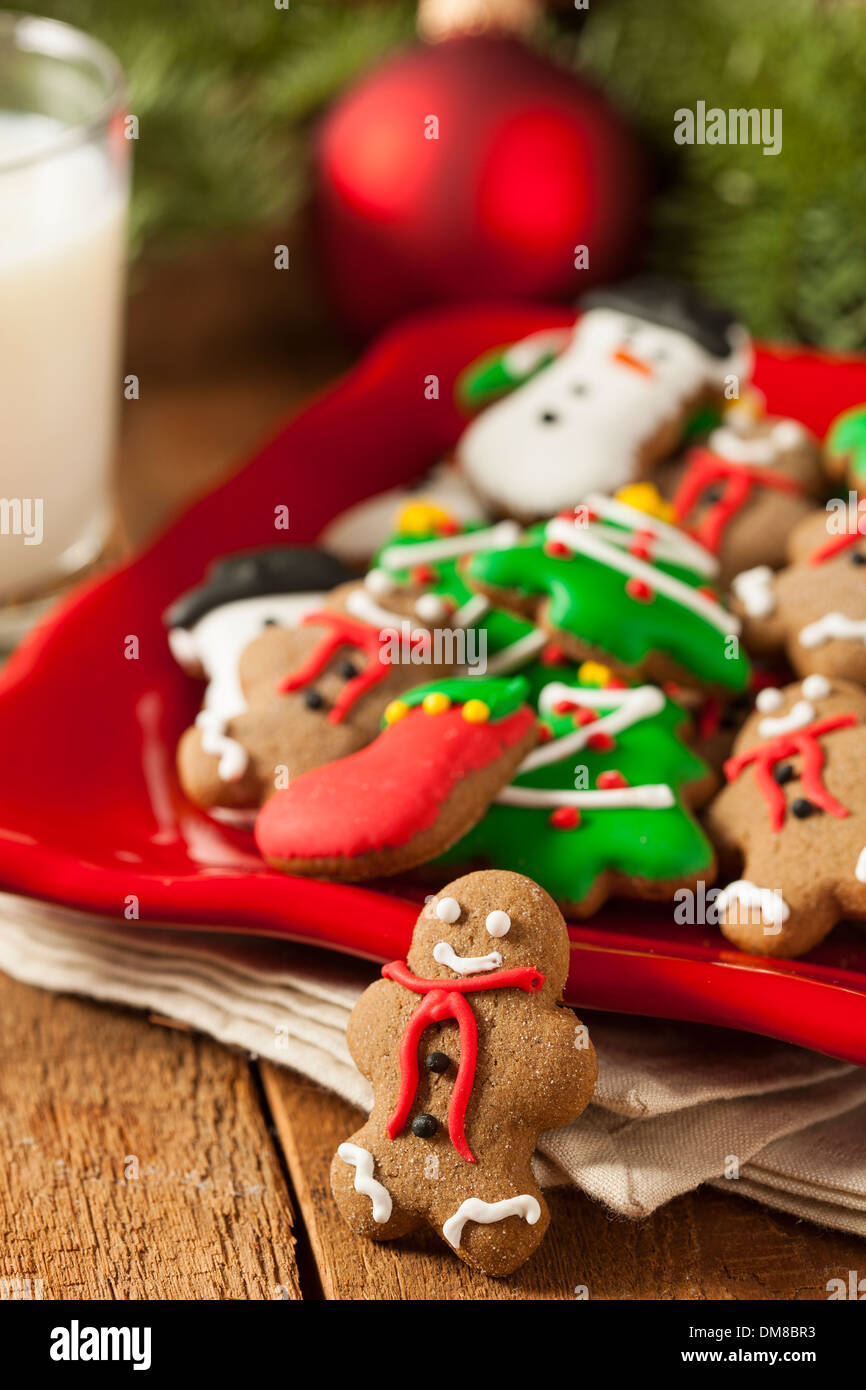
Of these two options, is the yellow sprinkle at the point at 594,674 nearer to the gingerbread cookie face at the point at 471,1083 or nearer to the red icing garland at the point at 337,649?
the red icing garland at the point at 337,649

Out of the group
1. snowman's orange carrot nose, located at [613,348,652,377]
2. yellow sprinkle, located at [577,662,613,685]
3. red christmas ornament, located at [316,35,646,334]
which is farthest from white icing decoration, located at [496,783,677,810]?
red christmas ornament, located at [316,35,646,334]

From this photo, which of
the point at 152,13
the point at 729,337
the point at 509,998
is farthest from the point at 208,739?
the point at 152,13

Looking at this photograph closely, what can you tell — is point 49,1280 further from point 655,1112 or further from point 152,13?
point 152,13

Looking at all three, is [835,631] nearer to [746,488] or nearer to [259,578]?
[746,488]

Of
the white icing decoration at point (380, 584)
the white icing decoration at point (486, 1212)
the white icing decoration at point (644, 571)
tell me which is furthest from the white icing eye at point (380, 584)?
the white icing decoration at point (486, 1212)

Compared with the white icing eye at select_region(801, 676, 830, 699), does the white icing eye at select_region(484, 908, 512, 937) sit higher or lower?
lower

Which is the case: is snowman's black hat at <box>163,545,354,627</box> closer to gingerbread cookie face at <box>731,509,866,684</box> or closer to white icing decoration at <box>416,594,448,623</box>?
white icing decoration at <box>416,594,448,623</box>
